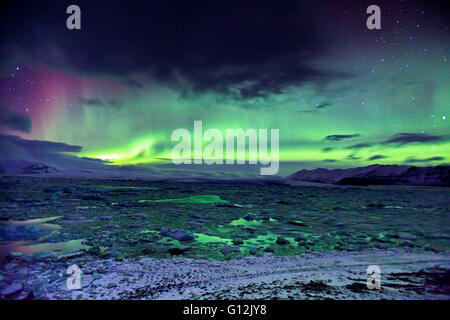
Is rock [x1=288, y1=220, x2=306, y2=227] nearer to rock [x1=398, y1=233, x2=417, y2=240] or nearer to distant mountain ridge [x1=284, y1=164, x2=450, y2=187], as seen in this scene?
rock [x1=398, y1=233, x2=417, y2=240]

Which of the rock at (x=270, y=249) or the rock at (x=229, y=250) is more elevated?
the rock at (x=229, y=250)

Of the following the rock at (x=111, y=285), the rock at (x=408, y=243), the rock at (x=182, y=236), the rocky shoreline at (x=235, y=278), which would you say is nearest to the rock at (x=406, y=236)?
the rock at (x=408, y=243)

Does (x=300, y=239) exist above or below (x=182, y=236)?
below

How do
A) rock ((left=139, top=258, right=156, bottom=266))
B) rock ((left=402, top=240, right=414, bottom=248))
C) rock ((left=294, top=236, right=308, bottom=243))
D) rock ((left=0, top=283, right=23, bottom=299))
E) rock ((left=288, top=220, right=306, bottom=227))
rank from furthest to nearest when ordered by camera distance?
rock ((left=288, top=220, right=306, bottom=227)) → rock ((left=294, top=236, right=308, bottom=243)) → rock ((left=402, top=240, right=414, bottom=248)) → rock ((left=139, top=258, right=156, bottom=266)) → rock ((left=0, top=283, right=23, bottom=299))

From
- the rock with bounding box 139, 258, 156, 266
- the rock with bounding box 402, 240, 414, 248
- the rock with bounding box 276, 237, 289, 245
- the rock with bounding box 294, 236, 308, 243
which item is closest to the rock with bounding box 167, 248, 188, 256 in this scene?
the rock with bounding box 139, 258, 156, 266

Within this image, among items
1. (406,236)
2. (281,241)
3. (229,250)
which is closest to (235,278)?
(229,250)

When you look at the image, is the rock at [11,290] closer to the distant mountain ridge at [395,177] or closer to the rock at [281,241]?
the rock at [281,241]

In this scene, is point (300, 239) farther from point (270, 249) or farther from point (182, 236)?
point (182, 236)

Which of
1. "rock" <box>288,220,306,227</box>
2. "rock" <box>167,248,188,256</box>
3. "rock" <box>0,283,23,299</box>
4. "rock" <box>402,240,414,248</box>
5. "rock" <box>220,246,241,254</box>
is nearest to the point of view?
"rock" <box>0,283,23,299</box>

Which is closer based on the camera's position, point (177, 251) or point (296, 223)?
point (177, 251)
